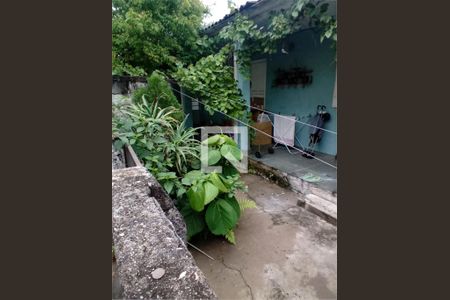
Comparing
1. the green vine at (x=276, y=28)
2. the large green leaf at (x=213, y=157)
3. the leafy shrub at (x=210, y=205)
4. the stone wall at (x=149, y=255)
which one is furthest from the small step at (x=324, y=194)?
the stone wall at (x=149, y=255)

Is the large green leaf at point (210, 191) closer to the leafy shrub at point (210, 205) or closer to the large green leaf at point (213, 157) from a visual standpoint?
the leafy shrub at point (210, 205)

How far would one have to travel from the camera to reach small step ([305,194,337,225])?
340 cm

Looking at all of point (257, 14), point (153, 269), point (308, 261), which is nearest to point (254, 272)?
point (308, 261)

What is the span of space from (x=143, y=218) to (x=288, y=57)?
537 cm

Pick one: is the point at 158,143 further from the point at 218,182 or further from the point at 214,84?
the point at 214,84

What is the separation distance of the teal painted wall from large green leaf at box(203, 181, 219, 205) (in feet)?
11.0

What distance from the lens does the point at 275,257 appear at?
273 centimetres

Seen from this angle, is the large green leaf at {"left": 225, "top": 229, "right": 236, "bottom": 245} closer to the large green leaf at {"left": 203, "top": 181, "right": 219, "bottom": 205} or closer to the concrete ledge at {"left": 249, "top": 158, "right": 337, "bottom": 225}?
the large green leaf at {"left": 203, "top": 181, "right": 219, "bottom": 205}

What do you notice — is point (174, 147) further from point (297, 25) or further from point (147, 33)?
point (147, 33)

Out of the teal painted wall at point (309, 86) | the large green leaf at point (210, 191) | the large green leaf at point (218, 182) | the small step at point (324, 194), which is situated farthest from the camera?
the teal painted wall at point (309, 86)

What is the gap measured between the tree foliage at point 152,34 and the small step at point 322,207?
3.97m

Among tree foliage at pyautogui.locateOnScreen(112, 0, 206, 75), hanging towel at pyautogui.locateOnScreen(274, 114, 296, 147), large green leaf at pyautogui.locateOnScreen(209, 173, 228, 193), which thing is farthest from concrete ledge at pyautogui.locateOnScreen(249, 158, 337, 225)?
tree foliage at pyautogui.locateOnScreen(112, 0, 206, 75)

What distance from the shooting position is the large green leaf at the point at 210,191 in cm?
263

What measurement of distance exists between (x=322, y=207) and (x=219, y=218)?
1631 millimetres
